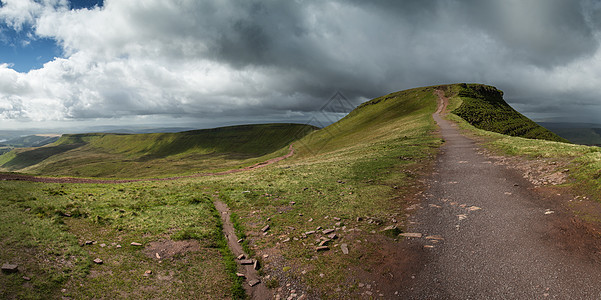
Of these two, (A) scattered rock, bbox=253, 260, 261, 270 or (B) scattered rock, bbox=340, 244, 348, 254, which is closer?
(A) scattered rock, bbox=253, 260, 261, 270

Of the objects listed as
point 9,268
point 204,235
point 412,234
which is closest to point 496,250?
point 412,234

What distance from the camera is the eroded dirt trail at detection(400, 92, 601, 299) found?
7773 millimetres

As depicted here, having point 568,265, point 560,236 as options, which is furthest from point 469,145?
point 568,265

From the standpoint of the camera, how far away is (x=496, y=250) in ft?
31.7

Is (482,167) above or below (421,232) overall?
above

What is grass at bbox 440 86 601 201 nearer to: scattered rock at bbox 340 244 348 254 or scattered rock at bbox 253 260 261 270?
scattered rock at bbox 340 244 348 254

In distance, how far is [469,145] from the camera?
31531 millimetres

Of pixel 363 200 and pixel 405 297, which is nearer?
pixel 405 297

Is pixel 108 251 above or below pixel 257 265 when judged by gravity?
above

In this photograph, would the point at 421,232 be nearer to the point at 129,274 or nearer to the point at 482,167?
the point at 129,274

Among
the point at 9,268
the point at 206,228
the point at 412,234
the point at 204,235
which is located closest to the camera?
the point at 9,268

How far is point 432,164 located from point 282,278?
2024 centimetres

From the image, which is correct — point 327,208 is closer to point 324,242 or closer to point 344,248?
point 324,242

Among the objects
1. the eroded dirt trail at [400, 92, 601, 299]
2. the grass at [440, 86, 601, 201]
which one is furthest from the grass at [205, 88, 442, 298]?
the grass at [440, 86, 601, 201]
